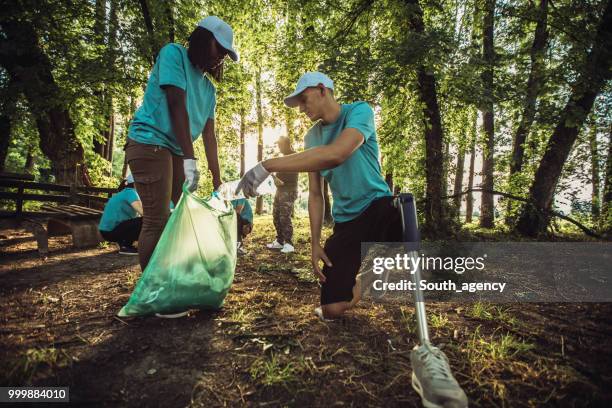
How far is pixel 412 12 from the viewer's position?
4.91 m

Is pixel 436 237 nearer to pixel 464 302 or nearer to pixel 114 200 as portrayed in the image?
pixel 464 302

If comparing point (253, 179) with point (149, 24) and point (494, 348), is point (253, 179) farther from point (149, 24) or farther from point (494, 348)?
point (149, 24)

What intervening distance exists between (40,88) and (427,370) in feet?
26.9

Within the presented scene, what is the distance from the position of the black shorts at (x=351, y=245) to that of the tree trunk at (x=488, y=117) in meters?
3.79

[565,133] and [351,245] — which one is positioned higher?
[565,133]

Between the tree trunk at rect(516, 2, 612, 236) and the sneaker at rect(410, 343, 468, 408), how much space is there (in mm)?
5363

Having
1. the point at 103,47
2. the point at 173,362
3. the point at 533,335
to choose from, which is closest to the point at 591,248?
the point at 533,335

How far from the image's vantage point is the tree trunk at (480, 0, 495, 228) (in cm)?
482

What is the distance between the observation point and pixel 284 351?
1.72 m

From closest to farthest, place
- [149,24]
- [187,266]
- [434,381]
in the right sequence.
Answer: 1. [434,381]
2. [187,266]
3. [149,24]

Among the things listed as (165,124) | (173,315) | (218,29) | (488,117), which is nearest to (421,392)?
(173,315)

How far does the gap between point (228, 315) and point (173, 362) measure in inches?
26.4

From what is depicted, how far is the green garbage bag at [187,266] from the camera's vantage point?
1.80 m

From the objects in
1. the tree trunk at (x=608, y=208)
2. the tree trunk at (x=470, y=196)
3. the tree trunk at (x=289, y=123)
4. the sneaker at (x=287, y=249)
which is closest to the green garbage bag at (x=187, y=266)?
the sneaker at (x=287, y=249)
